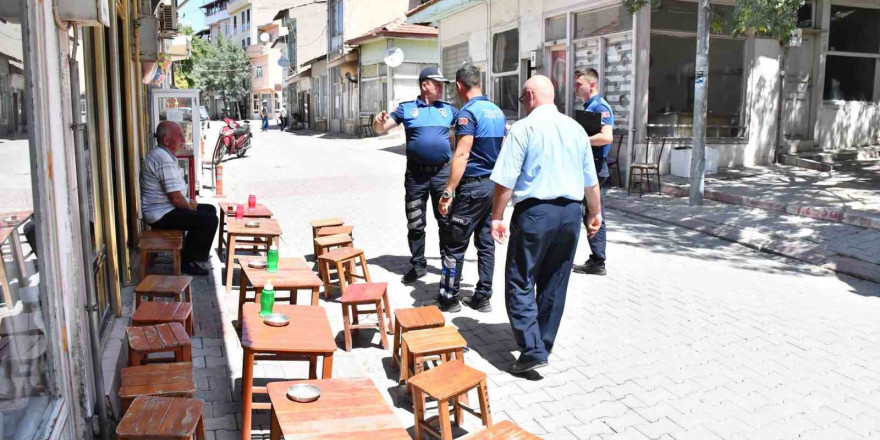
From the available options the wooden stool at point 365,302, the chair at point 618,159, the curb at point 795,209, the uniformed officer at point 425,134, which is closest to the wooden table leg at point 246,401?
the wooden stool at point 365,302

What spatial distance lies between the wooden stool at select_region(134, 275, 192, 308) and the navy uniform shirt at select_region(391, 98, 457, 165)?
83.2 inches

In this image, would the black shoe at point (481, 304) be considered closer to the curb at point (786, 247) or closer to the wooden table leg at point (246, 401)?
the wooden table leg at point (246, 401)

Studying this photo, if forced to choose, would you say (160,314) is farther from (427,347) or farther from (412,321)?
(427,347)

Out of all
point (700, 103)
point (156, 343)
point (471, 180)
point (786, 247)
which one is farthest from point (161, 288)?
point (700, 103)

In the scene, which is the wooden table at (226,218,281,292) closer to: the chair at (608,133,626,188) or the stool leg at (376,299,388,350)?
the stool leg at (376,299,388,350)

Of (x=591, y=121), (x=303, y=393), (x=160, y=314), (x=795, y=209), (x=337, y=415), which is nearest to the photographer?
(x=337, y=415)

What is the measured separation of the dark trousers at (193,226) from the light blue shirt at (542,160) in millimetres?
3307

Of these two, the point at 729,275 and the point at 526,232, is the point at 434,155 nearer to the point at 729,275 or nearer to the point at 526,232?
the point at 526,232

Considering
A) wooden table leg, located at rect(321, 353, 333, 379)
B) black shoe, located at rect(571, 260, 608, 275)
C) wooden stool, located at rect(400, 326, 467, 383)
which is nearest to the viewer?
wooden table leg, located at rect(321, 353, 333, 379)

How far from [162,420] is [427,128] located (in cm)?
364

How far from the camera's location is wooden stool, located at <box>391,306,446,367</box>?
172 inches

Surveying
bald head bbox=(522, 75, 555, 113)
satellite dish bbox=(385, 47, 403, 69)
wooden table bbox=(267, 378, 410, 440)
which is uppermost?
satellite dish bbox=(385, 47, 403, 69)

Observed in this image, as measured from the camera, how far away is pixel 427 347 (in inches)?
158

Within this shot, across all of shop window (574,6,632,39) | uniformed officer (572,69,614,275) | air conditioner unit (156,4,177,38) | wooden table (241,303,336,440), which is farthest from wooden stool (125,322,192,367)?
shop window (574,6,632,39)
